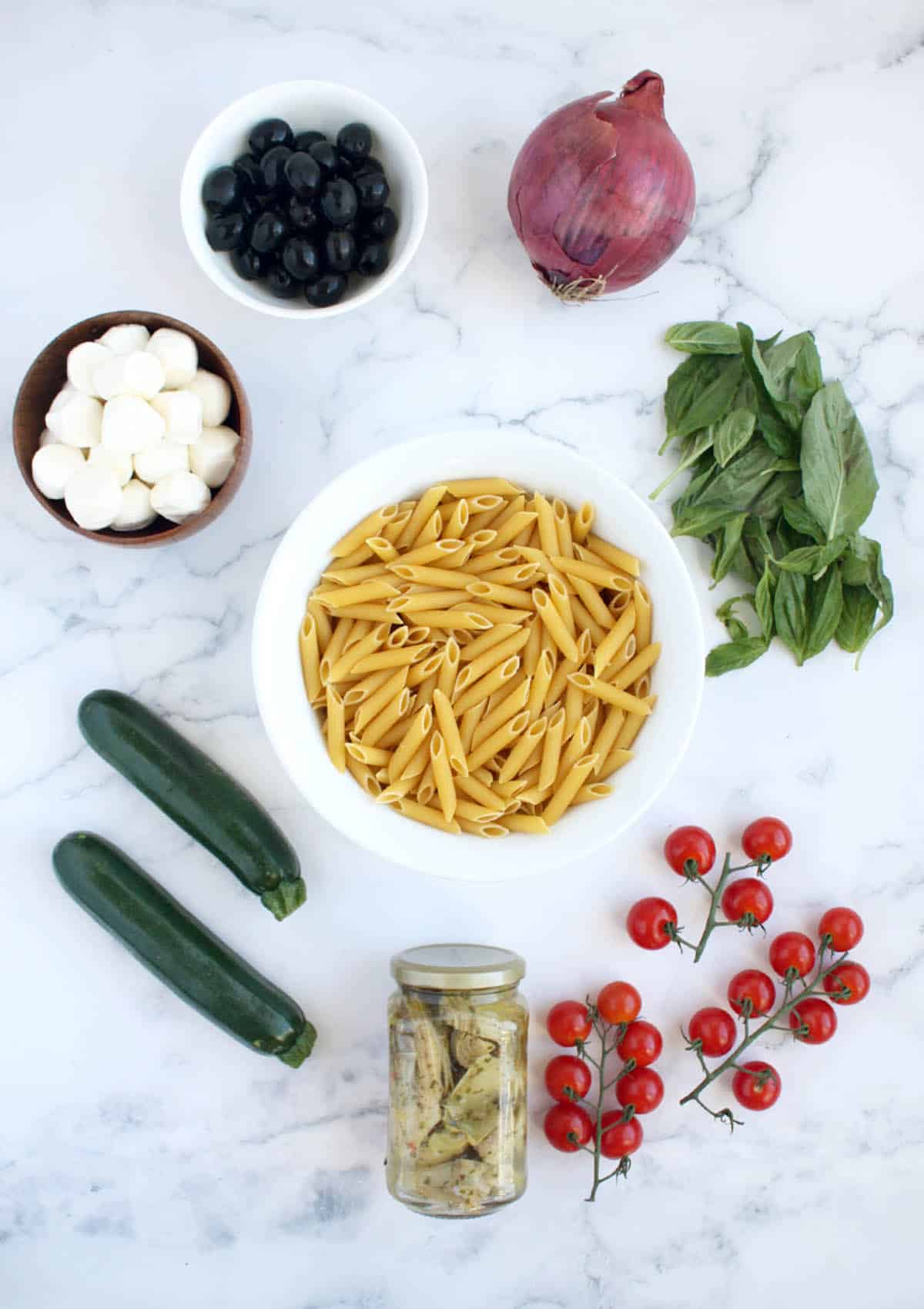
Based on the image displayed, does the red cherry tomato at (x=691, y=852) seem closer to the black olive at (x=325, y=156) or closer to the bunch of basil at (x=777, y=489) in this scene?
the bunch of basil at (x=777, y=489)

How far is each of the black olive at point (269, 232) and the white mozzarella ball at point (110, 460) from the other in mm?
252

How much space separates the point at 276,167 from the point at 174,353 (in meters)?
0.21

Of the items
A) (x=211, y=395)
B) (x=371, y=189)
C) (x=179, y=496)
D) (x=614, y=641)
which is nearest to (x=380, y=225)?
(x=371, y=189)

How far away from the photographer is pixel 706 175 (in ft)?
4.18

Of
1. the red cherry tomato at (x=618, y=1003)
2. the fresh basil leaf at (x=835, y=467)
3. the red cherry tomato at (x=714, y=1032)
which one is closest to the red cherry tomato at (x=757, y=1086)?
the red cherry tomato at (x=714, y=1032)

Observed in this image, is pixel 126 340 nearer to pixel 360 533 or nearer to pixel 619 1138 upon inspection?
pixel 360 533

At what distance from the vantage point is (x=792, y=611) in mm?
1236

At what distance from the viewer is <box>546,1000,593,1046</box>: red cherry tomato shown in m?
1.22

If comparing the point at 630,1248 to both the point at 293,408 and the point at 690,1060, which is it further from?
the point at 293,408

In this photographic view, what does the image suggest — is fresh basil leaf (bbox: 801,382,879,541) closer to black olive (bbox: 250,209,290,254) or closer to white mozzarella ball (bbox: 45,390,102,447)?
black olive (bbox: 250,209,290,254)

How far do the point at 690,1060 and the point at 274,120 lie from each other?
3.65 ft

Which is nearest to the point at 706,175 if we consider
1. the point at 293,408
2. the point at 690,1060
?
the point at 293,408

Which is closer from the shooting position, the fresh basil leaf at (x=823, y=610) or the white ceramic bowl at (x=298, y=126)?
the white ceramic bowl at (x=298, y=126)

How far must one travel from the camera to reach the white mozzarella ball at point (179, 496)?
1.09 metres
